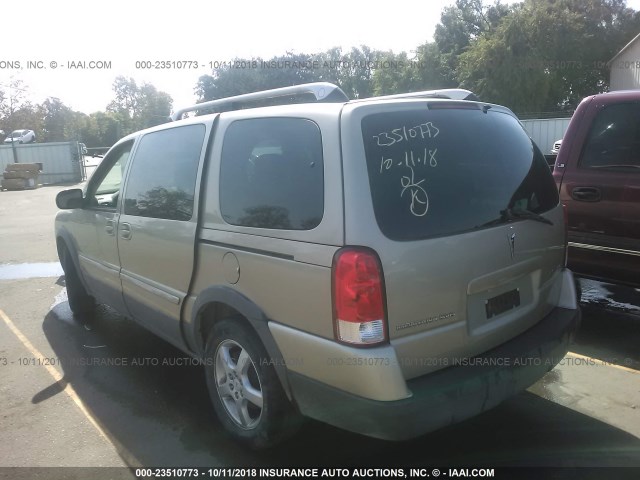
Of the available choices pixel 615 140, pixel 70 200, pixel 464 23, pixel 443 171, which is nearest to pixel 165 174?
pixel 70 200

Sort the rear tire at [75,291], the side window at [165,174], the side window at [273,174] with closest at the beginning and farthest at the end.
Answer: the side window at [273,174] < the side window at [165,174] < the rear tire at [75,291]

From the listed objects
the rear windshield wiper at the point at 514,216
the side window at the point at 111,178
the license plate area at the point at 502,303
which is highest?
the side window at the point at 111,178

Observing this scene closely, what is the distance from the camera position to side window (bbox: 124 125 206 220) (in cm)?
333

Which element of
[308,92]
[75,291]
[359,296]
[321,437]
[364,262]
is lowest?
[321,437]

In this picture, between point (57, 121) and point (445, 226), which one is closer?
point (445, 226)

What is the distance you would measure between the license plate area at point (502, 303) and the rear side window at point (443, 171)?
0.40 m

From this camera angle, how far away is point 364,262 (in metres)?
2.29

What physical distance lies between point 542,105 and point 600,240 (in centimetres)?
4035

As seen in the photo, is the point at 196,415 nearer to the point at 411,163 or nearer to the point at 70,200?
the point at 411,163

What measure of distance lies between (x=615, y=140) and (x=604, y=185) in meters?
0.40

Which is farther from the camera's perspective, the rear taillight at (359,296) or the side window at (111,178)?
the side window at (111,178)

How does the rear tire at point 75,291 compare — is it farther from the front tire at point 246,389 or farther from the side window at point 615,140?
the side window at point 615,140

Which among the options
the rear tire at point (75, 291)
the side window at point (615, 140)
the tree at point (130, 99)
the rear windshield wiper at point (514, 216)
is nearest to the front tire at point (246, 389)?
the rear windshield wiper at point (514, 216)

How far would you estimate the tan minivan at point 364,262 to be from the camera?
7.66 feet
